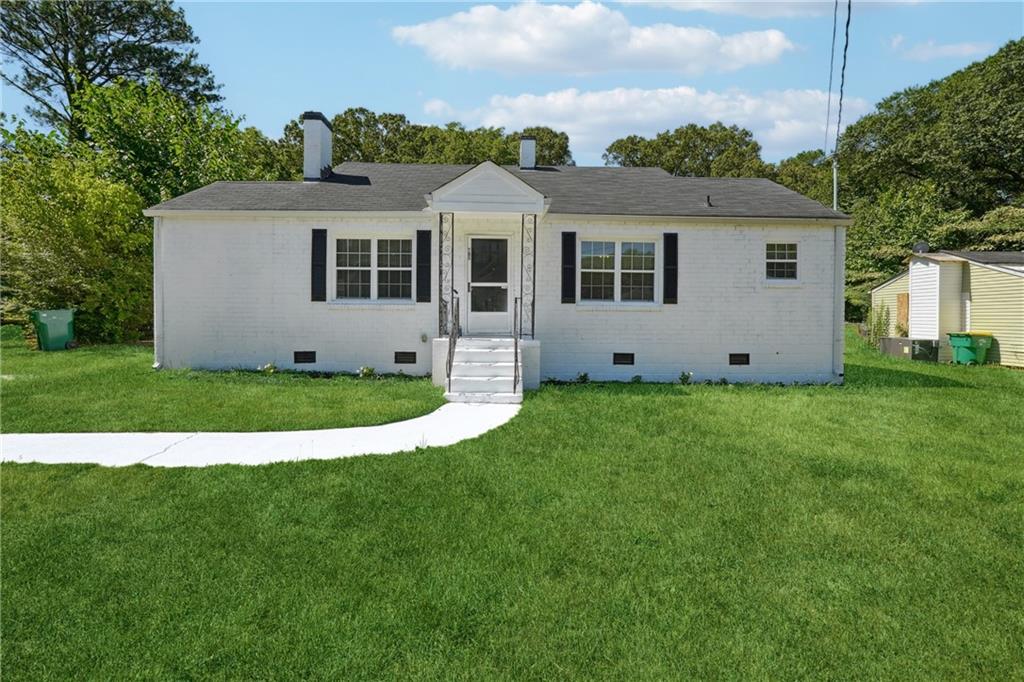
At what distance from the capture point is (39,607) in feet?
12.2

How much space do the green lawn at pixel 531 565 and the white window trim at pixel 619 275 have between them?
5.68m

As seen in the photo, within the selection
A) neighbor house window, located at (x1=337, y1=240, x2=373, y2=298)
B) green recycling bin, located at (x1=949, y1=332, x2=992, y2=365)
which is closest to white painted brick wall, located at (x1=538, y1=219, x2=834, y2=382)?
neighbor house window, located at (x1=337, y1=240, x2=373, y2=298)

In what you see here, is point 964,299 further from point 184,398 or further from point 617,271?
point 184,398

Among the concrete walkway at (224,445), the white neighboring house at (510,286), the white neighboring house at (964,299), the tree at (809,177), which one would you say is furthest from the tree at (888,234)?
the concrete walkway at (224,445)

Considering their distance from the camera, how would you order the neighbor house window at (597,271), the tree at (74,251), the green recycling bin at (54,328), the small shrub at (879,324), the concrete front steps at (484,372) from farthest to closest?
the small shrub at (879,324), the tree at (74,251), the green recycling bin at (54,328), the neighbor house window at (597,271), the concrete front steps at (484,372)

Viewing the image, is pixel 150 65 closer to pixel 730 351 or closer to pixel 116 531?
pixel 730 351

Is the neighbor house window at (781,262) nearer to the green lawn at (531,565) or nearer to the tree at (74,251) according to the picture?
the green lawn at (531,565)

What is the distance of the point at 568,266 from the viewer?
12.7m

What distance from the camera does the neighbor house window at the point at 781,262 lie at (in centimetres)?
1302

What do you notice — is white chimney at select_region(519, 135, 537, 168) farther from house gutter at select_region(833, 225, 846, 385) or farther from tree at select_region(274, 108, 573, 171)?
tree at select_region(274, 108, 573, 171)

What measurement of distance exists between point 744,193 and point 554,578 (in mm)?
12142

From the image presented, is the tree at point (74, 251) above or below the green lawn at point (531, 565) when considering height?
above

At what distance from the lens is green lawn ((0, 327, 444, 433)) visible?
26.9 feet

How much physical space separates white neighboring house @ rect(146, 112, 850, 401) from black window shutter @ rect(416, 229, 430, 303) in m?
0.02
